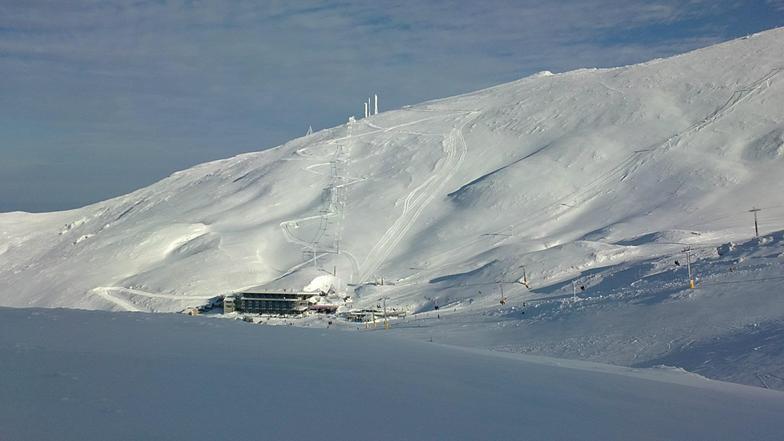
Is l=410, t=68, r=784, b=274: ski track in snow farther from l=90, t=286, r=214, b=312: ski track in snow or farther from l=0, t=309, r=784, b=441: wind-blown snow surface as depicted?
l=0, t=309, r=784, b=441: wind-blown snow surface

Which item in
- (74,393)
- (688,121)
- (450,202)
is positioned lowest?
(74,393)

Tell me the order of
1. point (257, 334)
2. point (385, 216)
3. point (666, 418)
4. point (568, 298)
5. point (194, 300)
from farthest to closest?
point (385, 216) → point (194, 300) → point (568, 298) → point (257, 334) → point (666, 418)

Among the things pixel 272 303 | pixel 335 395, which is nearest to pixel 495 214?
pixel 272 303

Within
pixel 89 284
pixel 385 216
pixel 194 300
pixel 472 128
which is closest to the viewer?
pixel 194 300

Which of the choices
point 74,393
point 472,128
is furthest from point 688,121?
point 74,393

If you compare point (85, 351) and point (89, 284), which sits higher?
point (89, 284)

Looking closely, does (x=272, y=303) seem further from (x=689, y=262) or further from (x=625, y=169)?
(x=625, y=169)

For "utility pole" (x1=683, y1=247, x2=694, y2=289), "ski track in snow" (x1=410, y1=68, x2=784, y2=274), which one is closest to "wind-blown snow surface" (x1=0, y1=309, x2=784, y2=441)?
"utility pole" (x1=683, y1=247, x2=694, y2=289)

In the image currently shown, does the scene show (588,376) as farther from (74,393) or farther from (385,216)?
(385,216)
